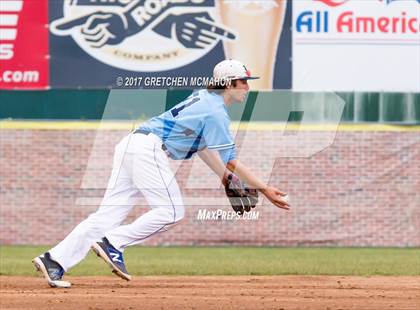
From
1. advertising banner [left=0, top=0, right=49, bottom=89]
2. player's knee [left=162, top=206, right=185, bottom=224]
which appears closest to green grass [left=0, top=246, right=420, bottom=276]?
advertising banner [left=0, top=0, right=49, bottom=89]

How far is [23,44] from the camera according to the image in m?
19.6

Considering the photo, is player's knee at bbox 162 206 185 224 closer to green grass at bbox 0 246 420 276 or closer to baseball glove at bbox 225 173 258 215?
baseball glove at bbox 225 173 258 215

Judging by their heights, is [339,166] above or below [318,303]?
below

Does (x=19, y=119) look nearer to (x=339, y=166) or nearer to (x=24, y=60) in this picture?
(x=24, y=60)

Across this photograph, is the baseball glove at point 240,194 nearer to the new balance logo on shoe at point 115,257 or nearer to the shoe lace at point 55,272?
the new balance logo on shoe at point 115,257

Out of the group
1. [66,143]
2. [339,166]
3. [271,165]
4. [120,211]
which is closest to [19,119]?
[66,143]

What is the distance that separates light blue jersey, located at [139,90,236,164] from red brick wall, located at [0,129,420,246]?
26.2ft

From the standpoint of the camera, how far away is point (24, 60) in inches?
771

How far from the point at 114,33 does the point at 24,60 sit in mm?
1668

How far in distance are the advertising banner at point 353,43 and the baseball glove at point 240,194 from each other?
8378 millimetres

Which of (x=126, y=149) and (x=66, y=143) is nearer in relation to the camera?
(x=126, y=149)

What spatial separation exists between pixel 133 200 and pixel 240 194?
46.4 inches

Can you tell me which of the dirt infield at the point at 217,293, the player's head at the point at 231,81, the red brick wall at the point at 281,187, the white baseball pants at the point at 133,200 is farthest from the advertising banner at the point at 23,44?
the player's head at the point at 231,81

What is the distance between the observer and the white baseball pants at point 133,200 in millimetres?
11133
